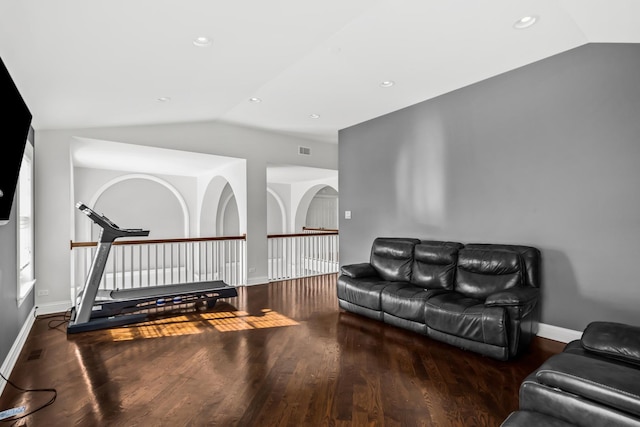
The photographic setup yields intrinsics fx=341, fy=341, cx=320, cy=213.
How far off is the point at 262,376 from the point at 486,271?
2425 millimetres

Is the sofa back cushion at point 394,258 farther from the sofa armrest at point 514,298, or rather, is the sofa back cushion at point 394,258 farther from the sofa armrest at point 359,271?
the sofa armrest at point 514,298

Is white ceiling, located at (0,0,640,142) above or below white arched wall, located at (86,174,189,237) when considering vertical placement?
above

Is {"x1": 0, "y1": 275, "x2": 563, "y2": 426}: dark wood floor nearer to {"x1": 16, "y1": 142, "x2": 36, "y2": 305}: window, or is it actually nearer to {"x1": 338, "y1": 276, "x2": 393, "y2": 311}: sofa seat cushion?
Answer: {"x1": 338, "y1": 276, "x2": 393, "y2": 311}: sofa seat cushion

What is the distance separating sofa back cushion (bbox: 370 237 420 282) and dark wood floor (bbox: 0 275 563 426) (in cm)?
70

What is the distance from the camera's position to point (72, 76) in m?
2.82

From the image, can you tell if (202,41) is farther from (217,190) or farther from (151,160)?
(217,190)

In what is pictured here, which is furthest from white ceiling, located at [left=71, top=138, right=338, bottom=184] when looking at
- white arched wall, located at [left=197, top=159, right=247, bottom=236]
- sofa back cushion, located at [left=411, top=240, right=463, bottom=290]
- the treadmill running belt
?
sofa back cushion, located at [left=411, top=240, right=463, bottom=290]

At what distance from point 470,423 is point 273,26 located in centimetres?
302

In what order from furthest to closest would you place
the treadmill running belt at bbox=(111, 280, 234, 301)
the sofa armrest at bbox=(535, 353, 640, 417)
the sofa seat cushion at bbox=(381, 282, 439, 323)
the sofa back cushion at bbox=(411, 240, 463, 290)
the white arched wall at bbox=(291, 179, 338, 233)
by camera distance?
the white arched wall at bbox=(291, 179, 338, 233) < the treadmill running belt at bbox=(111, 280, 234, 301) < the sofa back cushion at bbox=(411, 240, 463, 290) < the sofa seat cushion at bbox=(381, 282, 439, 323) < the sofa armrest at bbox=(535, 353, 640, 417)

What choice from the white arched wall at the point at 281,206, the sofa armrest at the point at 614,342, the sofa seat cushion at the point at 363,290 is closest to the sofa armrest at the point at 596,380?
the sofa armrest at the point at 614,342

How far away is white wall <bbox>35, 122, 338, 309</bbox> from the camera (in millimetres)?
4305

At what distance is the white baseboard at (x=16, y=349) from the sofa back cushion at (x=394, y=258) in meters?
3.77

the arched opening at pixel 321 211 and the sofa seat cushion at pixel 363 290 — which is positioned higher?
the arched opening at pixel 321 211

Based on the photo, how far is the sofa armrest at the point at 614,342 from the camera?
6.15 ft
